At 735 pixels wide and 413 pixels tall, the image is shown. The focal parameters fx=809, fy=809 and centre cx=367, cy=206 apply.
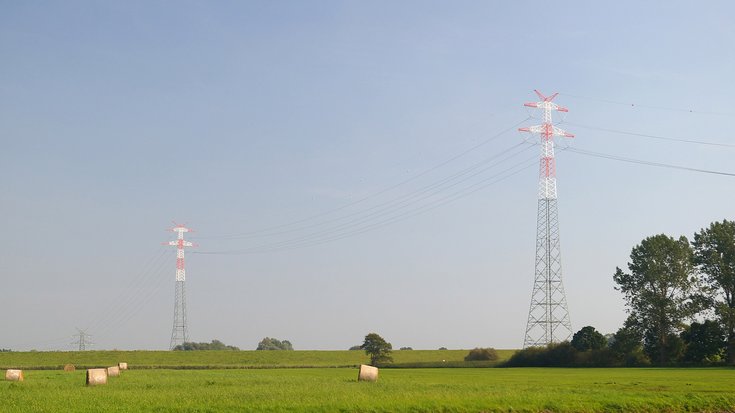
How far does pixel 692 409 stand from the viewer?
Result: 40562mm

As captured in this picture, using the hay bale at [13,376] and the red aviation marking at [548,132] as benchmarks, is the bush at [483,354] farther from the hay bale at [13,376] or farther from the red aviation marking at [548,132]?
the hay bale at [13,376]

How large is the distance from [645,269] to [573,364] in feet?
56.1

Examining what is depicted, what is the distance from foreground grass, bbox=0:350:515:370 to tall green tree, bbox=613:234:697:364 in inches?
1209

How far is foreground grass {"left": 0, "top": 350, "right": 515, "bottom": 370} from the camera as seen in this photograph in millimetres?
137375

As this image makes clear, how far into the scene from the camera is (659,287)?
114 metres

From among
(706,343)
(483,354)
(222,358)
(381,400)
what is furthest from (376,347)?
(381,400)

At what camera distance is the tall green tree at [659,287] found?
111 metres

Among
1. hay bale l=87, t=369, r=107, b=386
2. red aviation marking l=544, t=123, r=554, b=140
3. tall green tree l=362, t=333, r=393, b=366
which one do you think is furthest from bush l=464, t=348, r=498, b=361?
hay bale l=87, t=369, r=107, b=386

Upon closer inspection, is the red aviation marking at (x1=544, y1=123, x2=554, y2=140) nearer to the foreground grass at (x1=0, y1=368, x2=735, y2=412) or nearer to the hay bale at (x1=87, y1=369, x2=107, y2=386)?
the foreground grass at (x1=0, y1=368, x2=735, y2=412)

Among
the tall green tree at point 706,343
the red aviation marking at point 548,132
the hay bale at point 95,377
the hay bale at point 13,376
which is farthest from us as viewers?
the tall green tree at point 706,343

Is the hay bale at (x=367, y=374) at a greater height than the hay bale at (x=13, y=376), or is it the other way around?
the hay bale at (x=367, y=374)

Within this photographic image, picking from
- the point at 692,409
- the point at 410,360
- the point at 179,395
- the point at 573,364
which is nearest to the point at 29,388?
the point at 179,395

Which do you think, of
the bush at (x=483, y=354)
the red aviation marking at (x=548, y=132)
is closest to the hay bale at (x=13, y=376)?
the red aviation marking at (x=548, y=132)

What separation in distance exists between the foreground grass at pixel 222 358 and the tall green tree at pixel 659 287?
3071 cm
